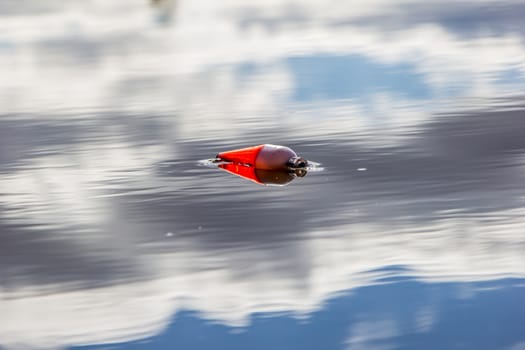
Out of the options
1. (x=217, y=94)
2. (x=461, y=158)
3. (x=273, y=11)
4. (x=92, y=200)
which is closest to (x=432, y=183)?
(x=461, y=158)

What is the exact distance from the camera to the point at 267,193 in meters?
15.4

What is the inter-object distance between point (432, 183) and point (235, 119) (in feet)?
14.6

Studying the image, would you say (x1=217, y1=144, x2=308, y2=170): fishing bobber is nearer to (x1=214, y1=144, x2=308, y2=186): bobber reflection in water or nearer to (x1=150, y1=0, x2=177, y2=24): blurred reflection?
(x1=214, y1=144, x2=308, y2=186): bobber reflection in water

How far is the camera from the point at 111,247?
13.6 meters

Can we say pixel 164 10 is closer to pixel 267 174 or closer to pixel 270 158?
pixel 270 158

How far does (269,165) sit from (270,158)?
0.28 ft

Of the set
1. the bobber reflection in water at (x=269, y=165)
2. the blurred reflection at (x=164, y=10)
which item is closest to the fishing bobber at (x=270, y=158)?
the bobber reflection in water at (x=269, y=165)

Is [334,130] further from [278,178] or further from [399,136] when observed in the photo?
[278,178]

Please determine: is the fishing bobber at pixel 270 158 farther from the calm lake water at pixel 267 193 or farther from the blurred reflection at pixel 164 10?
the blurred reflection at pixel 164 10

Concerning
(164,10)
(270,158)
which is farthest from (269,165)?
(164,10)

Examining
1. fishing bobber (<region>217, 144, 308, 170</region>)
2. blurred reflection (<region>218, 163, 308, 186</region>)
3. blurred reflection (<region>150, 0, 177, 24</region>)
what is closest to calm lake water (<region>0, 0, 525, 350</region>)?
blurred reflection (<region>218, 163, 308, 186</region>)

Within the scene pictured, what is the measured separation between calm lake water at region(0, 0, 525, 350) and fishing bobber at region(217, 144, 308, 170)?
1.39ft

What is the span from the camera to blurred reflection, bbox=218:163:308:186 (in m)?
15.8

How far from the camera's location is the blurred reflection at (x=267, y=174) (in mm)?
15828
